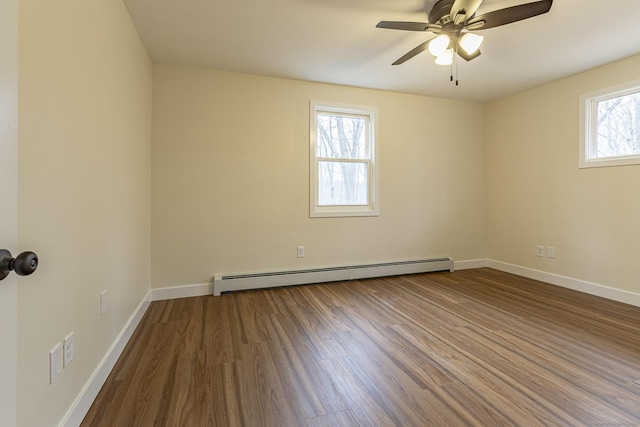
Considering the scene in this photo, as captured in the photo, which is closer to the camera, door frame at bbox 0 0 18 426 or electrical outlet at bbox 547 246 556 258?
door frame at bbox 0 0 18 426

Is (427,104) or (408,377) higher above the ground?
(427,104)

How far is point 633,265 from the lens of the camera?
283cm

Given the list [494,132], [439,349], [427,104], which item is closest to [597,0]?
[427,104]

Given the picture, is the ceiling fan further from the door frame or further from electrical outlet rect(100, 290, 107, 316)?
electrical outlet rect(100, 290, 107, 316)

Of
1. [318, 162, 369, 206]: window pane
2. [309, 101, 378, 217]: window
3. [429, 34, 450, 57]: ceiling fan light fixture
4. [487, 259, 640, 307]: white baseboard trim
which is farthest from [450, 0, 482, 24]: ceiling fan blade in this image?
[487, 259, 640, 307]: white baseboard trim

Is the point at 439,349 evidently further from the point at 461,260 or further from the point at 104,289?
the point at 461,260

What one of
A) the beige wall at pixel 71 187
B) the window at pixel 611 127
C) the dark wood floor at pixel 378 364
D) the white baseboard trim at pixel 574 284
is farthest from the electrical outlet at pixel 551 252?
the beige wall at pixel 71 187

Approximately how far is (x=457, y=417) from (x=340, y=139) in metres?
3.08

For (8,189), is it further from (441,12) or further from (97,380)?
(441,12)

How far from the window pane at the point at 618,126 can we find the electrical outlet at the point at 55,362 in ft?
15.5

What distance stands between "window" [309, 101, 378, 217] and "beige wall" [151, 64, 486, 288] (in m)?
0.11

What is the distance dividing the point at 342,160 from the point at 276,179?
923 mm

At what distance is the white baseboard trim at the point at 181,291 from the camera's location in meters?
2.92

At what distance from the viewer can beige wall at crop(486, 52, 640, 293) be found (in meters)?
2.90
